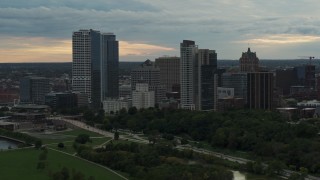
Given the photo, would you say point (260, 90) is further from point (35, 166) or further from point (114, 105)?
point (35, 166)

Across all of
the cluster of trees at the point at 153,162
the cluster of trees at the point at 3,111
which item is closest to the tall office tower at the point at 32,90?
the cluster of trees at the point at 3,111

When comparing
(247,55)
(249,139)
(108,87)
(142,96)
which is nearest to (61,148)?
(249,139)

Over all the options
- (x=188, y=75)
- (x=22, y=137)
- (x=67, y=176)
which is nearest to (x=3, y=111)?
(x=188, y=75)

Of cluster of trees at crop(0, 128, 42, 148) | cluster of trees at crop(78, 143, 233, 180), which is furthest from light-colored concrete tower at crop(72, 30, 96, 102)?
cluster of trees at crop(78, 143, 233, 180)

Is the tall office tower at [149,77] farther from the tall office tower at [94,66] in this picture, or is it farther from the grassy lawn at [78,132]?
the grassy lawn at [78,132]

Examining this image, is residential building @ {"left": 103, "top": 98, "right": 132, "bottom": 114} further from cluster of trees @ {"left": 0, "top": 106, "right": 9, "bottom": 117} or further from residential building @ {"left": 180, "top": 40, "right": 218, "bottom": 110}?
cluster of trees @ {"left": 0, "top": 106, "right": 9, "bottom": 117}
